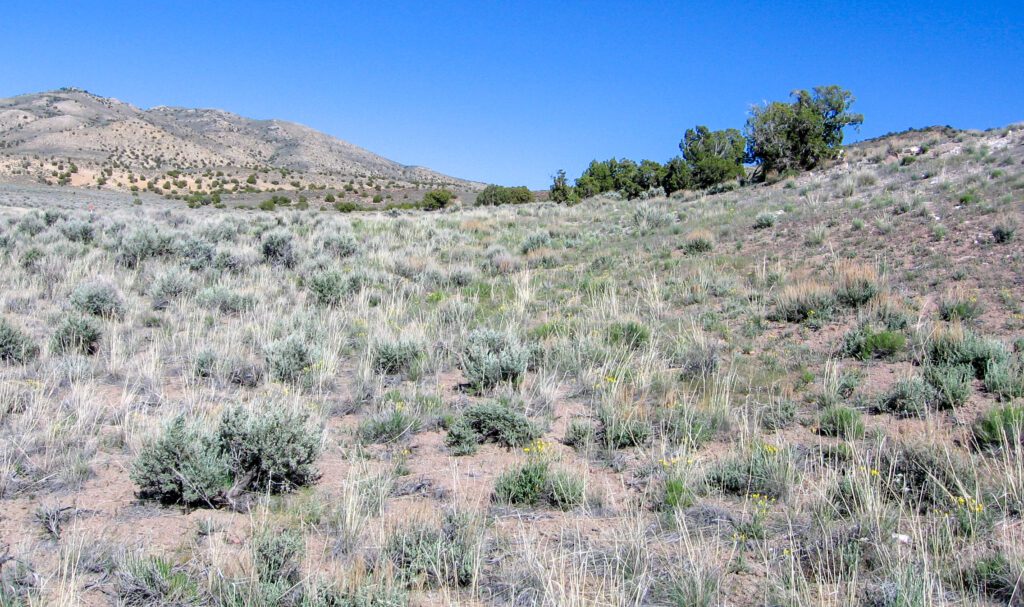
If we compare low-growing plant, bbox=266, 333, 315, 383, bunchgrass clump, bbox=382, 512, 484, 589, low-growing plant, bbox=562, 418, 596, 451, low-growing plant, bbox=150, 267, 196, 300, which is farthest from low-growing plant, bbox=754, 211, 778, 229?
bunchgrass clump, bbox=382, 512, 484, 589

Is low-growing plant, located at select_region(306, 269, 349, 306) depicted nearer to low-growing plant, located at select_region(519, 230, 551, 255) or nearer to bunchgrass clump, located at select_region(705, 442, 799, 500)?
low-growing plant, located at select_region(519, 230, 551, 255)

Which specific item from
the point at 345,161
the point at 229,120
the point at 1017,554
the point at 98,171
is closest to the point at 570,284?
the point at 1017,554

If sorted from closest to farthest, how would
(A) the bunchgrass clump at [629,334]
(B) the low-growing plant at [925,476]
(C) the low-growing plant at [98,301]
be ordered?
(B) the low-growing plant at [925,476] < (A) the bunchgrass clump at [629,334] < (C) the low-growing plant at [98,301]

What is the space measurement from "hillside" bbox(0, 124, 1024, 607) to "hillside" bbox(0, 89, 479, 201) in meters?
50.1

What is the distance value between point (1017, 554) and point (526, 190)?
155 feet

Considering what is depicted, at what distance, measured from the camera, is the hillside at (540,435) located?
121 inches

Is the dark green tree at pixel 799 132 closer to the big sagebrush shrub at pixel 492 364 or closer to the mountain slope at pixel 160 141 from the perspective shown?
the big sagebrush shrub at pixel 492 364

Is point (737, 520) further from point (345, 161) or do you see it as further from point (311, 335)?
point (345, 161)

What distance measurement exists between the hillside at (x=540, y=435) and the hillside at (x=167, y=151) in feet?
164

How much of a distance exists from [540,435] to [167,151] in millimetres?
95046

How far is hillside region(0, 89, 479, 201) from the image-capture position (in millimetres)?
62250

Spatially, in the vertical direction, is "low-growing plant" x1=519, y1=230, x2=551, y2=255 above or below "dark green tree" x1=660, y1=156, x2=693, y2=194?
below

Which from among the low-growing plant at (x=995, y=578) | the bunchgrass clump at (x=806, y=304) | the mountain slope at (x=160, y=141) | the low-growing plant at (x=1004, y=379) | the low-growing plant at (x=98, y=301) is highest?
the mountain slope at (x=160, y=141)

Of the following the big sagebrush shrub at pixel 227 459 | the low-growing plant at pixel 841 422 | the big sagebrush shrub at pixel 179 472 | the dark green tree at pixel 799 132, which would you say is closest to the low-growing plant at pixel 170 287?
the big sagebrush shrub at pixel 227 459
